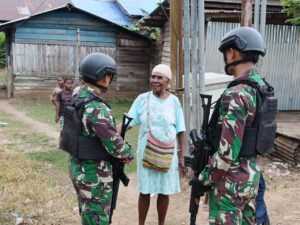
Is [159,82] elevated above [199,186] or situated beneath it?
elevated above

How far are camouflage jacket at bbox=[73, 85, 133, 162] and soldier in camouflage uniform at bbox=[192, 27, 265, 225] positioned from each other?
68cm

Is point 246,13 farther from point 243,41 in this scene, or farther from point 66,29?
point 66,29

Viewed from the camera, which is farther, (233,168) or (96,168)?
(96,168)

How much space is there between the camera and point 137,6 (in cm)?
2019

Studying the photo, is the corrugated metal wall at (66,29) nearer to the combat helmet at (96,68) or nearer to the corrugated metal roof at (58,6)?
the corrugated metal roof at (58,6)

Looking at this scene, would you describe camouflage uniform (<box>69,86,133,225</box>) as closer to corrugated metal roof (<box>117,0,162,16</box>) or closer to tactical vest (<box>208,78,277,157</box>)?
tactical vest (<box>208,78,277,157</box>)

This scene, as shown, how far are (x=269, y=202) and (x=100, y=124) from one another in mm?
3351

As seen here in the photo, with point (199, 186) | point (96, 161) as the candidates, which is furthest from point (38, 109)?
point (199, 186)

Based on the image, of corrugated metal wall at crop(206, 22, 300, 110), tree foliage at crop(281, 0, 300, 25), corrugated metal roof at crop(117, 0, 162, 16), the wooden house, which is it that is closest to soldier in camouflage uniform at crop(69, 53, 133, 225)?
tree foliage at crop(281, 0, 300, 25)

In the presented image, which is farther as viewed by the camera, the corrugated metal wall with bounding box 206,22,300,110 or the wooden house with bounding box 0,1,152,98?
the wooden house with bounding box 0,1,152,98

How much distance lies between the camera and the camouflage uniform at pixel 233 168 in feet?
8.95

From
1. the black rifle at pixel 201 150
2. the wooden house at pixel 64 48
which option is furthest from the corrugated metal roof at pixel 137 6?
the black rifle at pixel 201 150

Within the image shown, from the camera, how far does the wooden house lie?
53.7 feet

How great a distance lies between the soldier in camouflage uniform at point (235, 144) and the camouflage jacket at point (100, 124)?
2.23ft
